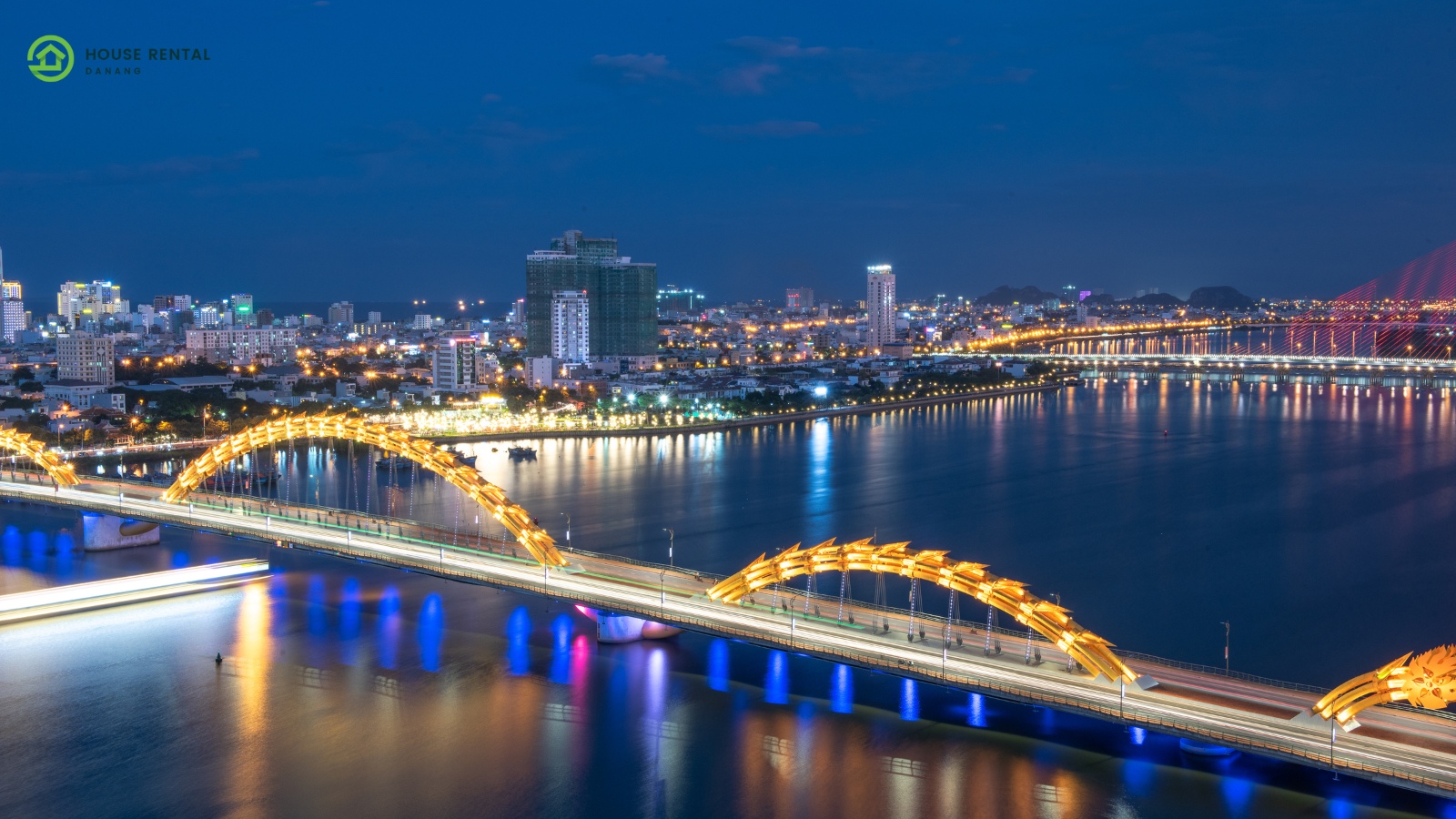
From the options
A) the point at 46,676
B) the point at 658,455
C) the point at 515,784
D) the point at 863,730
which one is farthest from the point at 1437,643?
the point at 658,455

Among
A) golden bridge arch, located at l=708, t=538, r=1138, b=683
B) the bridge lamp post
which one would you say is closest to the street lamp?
the bridge lamp post

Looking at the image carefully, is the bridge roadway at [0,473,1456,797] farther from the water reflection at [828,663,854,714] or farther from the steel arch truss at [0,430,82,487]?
the steel arch truss at [0,430,82,487]

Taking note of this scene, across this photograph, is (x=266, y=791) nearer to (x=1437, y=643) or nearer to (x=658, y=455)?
(x=1437, y=643)

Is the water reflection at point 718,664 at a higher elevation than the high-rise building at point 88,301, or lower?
lower

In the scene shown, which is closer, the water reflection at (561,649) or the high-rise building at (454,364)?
the water reflection at (561,649)

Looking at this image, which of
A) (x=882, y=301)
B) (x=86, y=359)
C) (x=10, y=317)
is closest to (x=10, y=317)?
(x=10, y=317)

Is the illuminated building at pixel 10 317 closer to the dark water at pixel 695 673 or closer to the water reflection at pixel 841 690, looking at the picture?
the dark water at pixel 695 673

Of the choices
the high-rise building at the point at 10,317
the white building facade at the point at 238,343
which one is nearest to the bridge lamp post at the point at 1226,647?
Answer: the white building facade at the point at 238,343

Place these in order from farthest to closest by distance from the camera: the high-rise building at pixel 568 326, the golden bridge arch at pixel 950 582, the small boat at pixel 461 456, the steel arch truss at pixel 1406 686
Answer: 1. the high-rise building at pixel 568 326
2. the small boat at pixel 461 456
3. the golden bridge arch at pixel 950 582
4. the steel arch truss at pixel 1406 686
